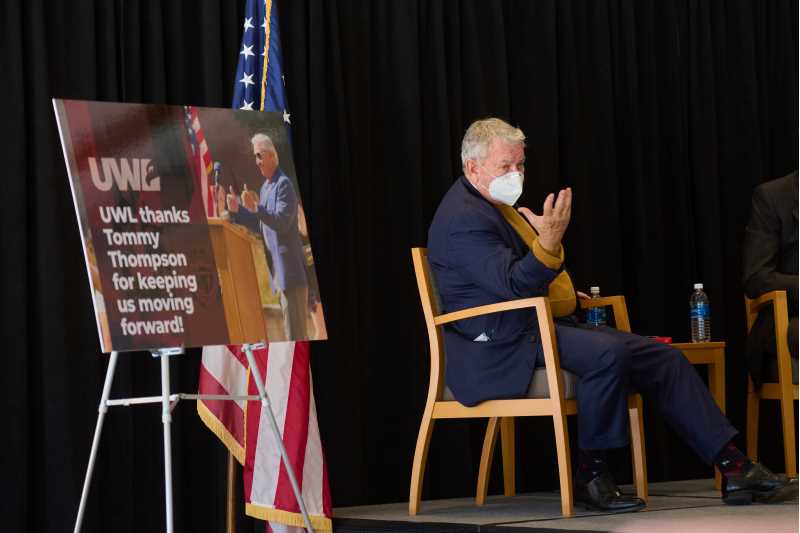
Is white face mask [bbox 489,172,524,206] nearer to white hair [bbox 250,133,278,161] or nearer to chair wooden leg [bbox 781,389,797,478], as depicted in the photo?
white hair [bbox 250,133,278,161]

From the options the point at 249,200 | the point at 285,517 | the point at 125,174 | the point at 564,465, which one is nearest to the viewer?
the point at 125,174

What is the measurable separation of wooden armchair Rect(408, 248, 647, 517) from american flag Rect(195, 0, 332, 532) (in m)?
0.33

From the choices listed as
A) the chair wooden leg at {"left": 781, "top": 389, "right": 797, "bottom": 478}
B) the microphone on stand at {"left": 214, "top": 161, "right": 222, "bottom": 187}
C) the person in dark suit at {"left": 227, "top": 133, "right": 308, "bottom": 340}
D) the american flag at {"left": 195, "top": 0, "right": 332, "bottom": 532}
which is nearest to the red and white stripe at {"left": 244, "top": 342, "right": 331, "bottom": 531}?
the american flag at {"left": 195, "top": 0, "right": 332, "bottom": 532}

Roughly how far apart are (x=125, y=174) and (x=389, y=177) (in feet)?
5.49

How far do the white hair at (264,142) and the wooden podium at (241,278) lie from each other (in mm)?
275

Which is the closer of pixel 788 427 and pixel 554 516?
pixel 554 516

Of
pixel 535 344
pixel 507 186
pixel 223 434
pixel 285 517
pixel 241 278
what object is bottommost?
pixel 285 517

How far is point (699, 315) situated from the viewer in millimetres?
4680

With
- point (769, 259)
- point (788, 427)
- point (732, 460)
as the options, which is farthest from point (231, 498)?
point (769, 259)

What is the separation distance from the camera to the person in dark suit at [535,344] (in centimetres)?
340

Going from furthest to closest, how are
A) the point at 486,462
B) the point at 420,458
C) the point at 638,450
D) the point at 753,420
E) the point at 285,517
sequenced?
the point at 753,420
the point at 486,462
the point at 638,450
the point at 420,458
the point at 285,517

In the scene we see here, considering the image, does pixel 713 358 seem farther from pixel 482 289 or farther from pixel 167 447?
Result: pixel 167 447

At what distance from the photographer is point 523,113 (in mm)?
4855

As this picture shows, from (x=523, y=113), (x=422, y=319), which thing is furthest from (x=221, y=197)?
(x=523, y=113)
